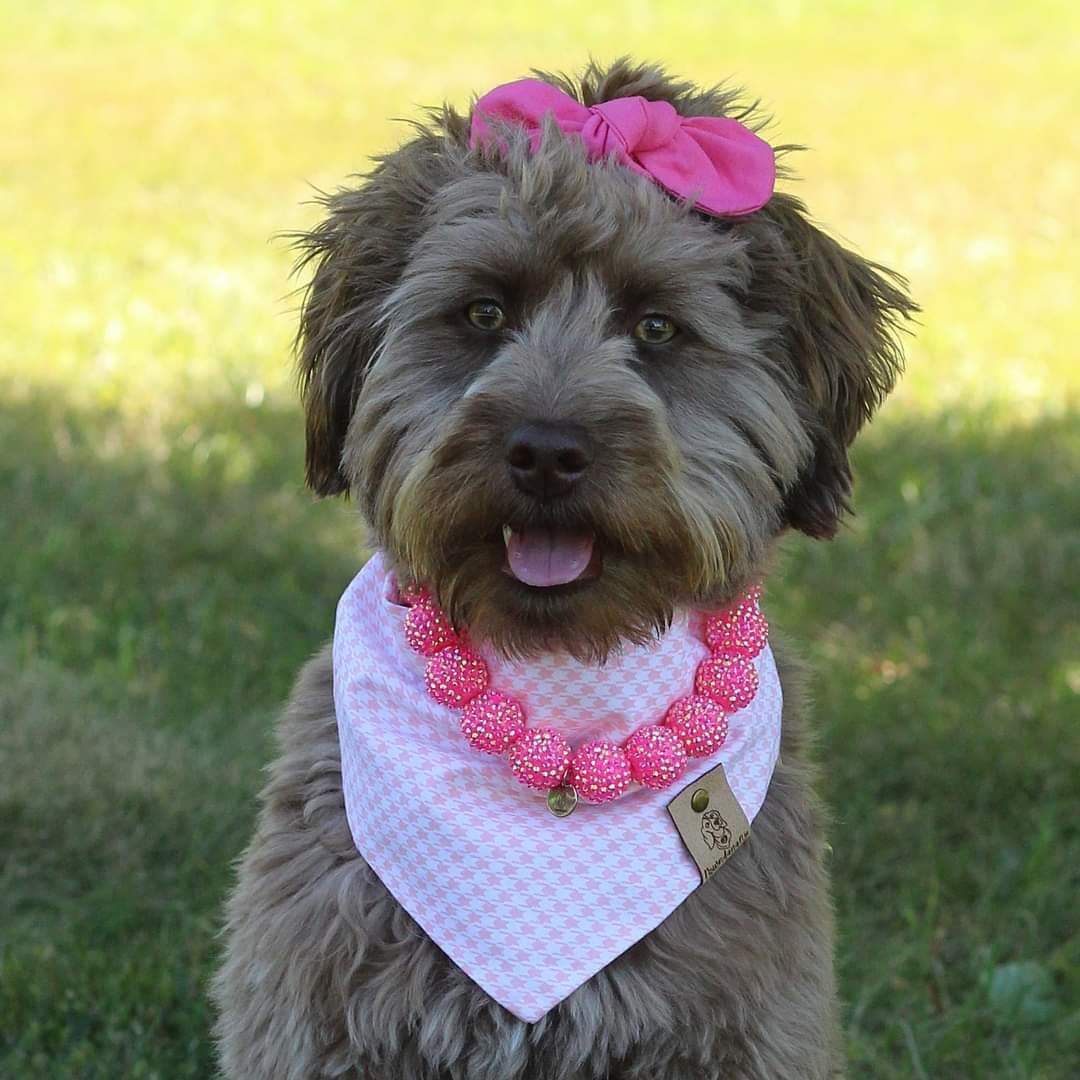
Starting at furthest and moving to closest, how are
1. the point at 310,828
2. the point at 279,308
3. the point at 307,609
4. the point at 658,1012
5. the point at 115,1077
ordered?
the point at 279,308
the point at 307,609
the point at 115,1077
the point at 310,828
the point at 658,1012

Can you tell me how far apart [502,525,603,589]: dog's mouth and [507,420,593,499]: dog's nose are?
0.42 feet

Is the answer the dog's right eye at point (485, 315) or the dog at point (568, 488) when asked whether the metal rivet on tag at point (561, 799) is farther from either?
the dog's right eye at point (485, 315)

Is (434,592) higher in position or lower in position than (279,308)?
higher

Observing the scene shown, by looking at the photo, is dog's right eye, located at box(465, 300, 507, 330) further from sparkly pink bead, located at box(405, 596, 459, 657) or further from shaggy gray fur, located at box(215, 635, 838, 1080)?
shaggy gray fur, located at box(215, 635, 838, 1080)

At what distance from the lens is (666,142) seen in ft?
9.36

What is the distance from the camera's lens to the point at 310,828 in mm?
3115

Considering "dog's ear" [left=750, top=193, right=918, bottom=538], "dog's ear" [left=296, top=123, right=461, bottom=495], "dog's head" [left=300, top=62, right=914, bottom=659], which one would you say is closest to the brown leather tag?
"dog's head" [left=300, top=62, right=914, bottom=659]

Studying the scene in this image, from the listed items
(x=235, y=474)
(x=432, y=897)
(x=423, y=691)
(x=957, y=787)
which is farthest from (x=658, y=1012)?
(x=235, y=474)

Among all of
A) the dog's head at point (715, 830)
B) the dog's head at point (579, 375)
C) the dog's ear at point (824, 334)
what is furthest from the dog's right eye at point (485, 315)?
the dog's head at point (715, 830)

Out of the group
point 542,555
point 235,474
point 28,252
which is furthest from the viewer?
point 28,252

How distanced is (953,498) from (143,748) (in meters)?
3.01

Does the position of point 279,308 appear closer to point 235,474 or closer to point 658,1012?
point 235,474

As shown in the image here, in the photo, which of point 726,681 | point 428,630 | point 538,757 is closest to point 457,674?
point 428,630

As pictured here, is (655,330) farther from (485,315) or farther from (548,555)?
(548,555)
